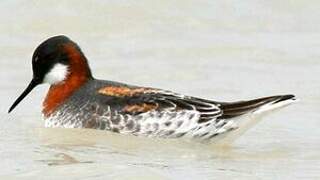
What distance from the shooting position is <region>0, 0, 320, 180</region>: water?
1045 centimetres

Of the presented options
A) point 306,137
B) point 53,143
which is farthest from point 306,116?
point 53,143

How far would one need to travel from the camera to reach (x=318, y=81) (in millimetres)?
14305

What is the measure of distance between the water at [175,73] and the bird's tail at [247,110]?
15 centimetres

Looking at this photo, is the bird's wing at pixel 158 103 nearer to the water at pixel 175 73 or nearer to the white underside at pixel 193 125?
the white underside at pixel 193 125

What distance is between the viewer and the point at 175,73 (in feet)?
48.6

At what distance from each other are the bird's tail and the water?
0.15 metres

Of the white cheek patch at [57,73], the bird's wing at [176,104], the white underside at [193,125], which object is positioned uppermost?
the white cheek patch at [57,73]

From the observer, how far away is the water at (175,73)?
34.3ft

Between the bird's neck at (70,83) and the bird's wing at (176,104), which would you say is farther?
the bird's neck at (70,83)

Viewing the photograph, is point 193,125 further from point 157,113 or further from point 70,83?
point 70,83

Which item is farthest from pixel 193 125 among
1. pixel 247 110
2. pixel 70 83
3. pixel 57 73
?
pixel 57 73

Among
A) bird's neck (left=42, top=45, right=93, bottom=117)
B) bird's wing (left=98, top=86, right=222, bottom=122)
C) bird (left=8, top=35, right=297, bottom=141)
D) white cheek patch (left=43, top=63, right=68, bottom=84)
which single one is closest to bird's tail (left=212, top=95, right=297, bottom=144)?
bird (left=8, top=35, right=297, bottom=141)

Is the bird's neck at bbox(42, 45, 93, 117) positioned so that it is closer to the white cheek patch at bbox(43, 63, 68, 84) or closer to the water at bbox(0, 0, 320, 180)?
the white cheek patch at bbox(43, 63, 68, 84)

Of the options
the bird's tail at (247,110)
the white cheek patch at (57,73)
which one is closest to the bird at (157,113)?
the bird's tail at (247,110)
